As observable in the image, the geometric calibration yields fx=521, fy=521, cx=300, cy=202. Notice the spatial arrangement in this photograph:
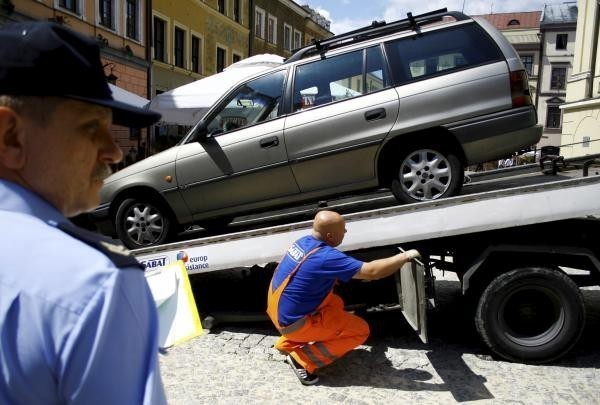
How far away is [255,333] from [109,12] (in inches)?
654

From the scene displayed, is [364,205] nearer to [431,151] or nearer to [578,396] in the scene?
[431,151]

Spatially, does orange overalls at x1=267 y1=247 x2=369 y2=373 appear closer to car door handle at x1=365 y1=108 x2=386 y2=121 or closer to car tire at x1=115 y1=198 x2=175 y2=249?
car door handle at x1=365 y1=108 x2=386 y2=121

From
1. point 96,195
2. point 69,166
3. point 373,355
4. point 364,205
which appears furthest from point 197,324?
point 364,205

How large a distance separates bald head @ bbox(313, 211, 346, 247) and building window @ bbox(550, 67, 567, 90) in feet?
198

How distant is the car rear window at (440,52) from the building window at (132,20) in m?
16.8

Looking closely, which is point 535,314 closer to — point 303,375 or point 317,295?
point 317,295

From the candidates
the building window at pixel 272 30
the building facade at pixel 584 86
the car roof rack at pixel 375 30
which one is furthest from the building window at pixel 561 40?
the car roof rack at pixel 375 30

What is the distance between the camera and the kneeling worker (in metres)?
3.91

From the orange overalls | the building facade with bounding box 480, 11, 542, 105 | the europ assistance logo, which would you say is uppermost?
the building facade with bounding box 480, 11, 542, 105

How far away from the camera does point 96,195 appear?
1.04 meters

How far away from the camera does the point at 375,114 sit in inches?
188

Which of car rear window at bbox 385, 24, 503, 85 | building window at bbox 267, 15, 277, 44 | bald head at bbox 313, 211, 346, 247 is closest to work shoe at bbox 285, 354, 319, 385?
bald head at bbox 313, 211, 346, 247

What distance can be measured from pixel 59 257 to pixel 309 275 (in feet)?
10.6

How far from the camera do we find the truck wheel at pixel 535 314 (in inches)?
160
